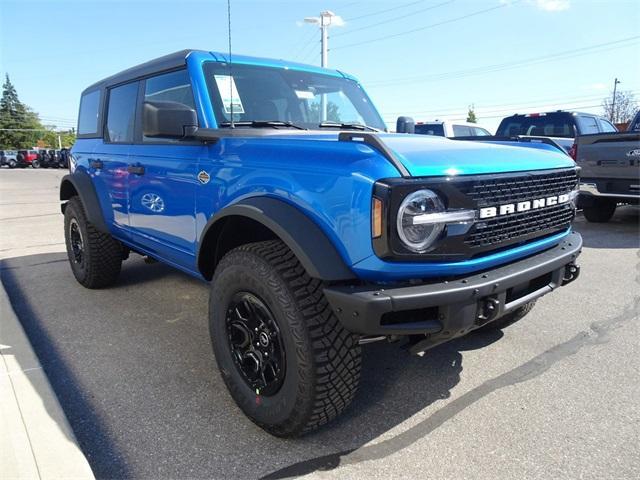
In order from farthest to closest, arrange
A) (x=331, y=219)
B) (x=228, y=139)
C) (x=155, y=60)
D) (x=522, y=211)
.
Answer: (x=155, y=60), (x=228, y=139), (x=522, y=211), (x=331, y=219)

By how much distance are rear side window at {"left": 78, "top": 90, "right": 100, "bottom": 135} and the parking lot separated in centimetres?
173

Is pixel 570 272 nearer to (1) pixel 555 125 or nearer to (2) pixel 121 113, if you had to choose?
(2) pixel 121 113

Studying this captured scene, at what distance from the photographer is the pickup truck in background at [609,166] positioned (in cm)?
692

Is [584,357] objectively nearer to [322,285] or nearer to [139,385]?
[322,285]

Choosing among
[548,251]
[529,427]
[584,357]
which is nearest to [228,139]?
[548,251]

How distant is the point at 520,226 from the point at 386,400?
1.18 meters

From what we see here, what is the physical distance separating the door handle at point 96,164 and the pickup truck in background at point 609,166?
6670 millimetres

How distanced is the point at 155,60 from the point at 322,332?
261cm

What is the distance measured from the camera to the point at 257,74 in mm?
3217

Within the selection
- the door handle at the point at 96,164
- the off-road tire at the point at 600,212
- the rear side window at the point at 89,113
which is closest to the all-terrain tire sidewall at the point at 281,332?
the door handle at the point at 96,164

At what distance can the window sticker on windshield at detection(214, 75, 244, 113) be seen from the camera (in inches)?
115

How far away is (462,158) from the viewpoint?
2.16 m

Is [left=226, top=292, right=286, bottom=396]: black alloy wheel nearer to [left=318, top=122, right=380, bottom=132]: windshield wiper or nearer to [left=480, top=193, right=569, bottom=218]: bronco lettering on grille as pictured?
[left=480, top=193, right=569, bottom=218]: bronco lettering on grille

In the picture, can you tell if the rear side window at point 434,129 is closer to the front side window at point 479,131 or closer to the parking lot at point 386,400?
the front side window at point 479,131
